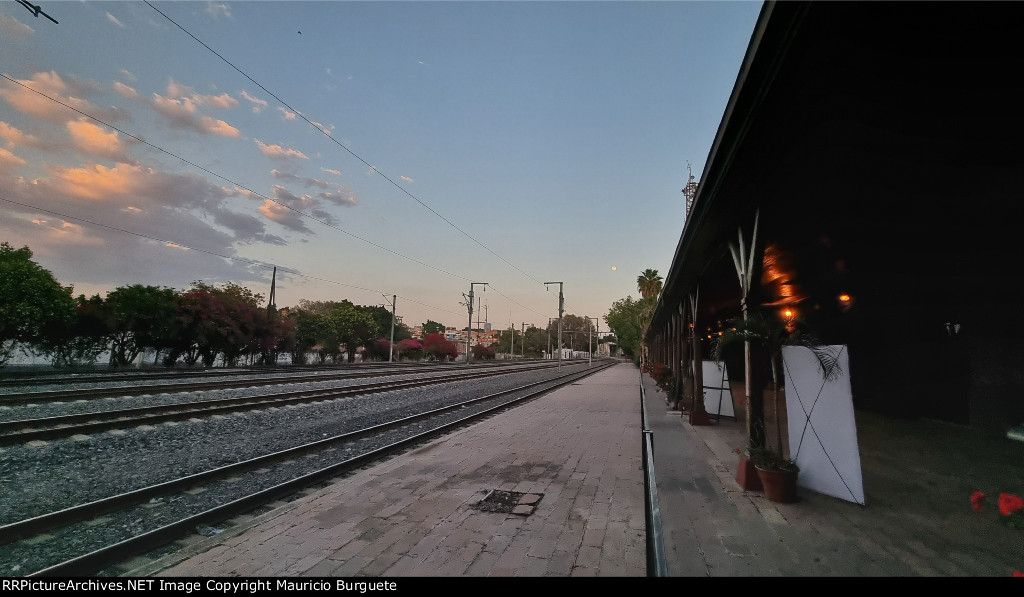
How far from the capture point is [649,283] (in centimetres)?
6234

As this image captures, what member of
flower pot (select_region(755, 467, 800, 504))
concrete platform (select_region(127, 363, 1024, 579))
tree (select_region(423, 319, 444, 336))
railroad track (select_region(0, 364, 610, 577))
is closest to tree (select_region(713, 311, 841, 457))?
flower pot (select_region(755, 467, 800, 504))

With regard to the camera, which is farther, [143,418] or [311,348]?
[311,348]

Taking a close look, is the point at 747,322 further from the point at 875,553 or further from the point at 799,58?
the point at 799,58

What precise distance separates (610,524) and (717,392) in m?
8.81

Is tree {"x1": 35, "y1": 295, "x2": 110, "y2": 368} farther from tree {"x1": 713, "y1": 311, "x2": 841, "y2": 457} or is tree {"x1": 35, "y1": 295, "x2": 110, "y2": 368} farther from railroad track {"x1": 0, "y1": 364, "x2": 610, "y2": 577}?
tree {"x1": 713, "y1": 311, "x2": 841, "y2": 457}

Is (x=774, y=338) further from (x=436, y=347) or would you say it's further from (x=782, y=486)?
(x=436, y=347)

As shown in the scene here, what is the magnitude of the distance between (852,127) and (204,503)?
801 centimetres

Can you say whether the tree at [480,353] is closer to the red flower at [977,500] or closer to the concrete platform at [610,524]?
the concrete platform at [610,524]

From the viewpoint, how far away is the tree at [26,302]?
19.4 m

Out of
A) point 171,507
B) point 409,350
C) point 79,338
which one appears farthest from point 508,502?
point 409,350
